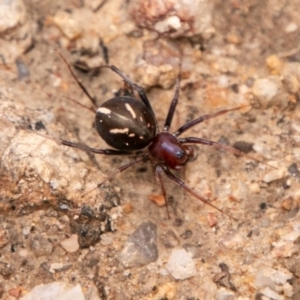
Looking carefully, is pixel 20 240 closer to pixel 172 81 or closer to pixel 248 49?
pixel 172 81

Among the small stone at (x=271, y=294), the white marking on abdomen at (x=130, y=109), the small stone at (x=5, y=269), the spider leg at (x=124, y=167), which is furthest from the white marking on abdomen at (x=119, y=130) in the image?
the small stone at (x=271, y=294)

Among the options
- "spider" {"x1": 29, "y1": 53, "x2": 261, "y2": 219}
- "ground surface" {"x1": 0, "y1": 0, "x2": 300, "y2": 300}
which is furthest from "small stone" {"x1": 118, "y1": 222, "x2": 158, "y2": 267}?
"spider" {"x1": 29, "y1": 53, "x2": 261, "y2": 219}

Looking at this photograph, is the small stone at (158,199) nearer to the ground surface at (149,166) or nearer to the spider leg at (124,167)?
the ground surface at (149,166)

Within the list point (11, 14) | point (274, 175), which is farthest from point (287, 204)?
point (11, 14)

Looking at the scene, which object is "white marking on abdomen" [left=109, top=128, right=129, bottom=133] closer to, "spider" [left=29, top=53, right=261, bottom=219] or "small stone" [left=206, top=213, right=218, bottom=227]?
"spider" [left=29, top=53, right=261, bottom=219]

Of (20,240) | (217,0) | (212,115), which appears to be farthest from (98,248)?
(217,0)

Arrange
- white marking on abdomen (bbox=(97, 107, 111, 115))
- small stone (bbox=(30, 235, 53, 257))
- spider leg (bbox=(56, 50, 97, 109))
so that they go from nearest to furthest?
small stone (bbox=(30, 235, 53, 257)) < white marking on abdomen (bbox=(97, 107, 111, 115)) < spider leg (bbox=(56, 50, 97, 109))
